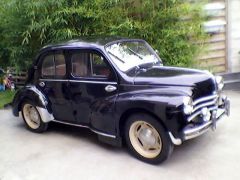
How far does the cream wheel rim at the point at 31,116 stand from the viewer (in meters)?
5.87

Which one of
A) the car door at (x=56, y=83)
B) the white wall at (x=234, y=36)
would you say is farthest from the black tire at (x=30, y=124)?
the white wall at (x=234, y=36)

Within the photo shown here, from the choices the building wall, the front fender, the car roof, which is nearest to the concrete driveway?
the front fender

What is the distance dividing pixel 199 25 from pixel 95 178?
4290 millimetres

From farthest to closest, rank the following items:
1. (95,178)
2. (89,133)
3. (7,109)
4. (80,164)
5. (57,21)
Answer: (7,109), (57,21), (89,133), (80,164), (95,178)

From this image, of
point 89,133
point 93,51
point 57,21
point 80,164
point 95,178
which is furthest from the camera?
point 57,21

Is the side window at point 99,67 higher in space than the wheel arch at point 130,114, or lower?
higher

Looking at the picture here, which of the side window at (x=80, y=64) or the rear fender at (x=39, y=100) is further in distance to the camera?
the rear fender at (x=39, y=100)

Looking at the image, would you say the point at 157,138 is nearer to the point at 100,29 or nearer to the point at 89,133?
the point at 89,133

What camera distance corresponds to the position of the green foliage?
688 cm

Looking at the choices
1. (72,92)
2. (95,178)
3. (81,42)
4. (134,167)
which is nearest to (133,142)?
(134,167)

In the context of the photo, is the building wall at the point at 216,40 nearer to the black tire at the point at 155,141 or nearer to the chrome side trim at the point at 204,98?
the chrome side trim at the point at 204,98

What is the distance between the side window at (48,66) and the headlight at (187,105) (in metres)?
2.36

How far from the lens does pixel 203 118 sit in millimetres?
4348

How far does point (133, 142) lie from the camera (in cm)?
461
